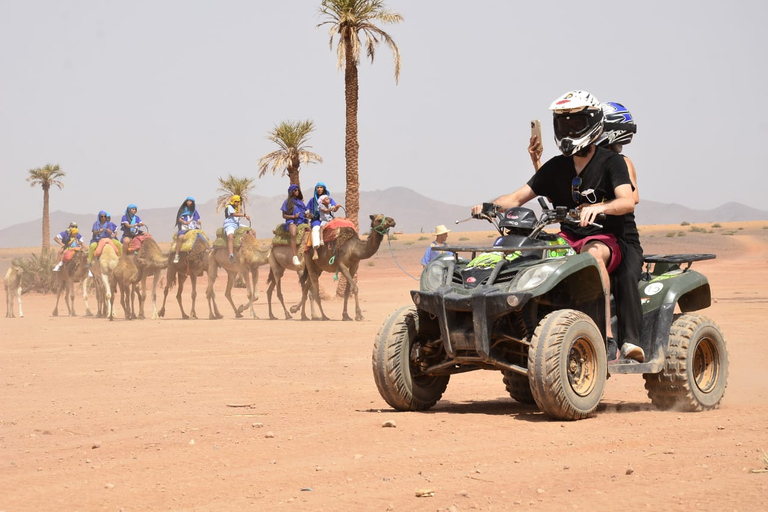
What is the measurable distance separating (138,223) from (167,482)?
24457mm

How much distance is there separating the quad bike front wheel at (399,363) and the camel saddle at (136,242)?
21.8 metres

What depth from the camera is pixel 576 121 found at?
881 centimetres

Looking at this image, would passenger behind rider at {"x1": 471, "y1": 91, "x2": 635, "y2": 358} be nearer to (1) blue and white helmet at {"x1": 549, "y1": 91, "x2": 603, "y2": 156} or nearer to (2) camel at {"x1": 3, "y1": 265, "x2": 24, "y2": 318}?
(1) blue and white helmet at {"x1": 549, "y1": 91, "x2": 603, "y2": 156}

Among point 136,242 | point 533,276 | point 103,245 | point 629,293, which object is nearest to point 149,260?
point 136,242

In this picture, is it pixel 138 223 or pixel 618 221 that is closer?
pixel 618 221

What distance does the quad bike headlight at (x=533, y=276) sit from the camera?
8039 mm

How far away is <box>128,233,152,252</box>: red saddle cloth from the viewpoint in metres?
29.8

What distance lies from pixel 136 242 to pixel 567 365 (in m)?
23.3

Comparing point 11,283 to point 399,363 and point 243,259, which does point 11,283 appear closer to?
point 243,259

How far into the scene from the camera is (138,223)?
30094mm

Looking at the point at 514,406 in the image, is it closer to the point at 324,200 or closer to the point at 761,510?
the point at 761,510

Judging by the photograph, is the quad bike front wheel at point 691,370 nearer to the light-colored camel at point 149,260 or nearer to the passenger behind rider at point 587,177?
the passenger behind rider at point 587,177

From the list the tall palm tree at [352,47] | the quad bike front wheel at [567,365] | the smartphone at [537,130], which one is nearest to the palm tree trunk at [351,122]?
the tall palm tree at [352,47]

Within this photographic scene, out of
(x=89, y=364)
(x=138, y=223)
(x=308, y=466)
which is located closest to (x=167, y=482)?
(x=308, y=466)
